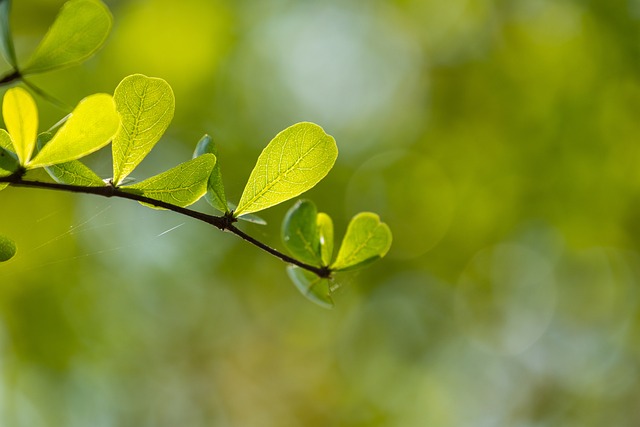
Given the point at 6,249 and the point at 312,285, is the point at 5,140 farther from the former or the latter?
the point at 312,285

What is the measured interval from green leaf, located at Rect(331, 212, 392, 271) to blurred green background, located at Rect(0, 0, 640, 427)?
2504mm

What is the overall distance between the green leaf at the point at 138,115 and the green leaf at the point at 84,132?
78mm

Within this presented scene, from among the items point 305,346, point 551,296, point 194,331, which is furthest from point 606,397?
point 194,331

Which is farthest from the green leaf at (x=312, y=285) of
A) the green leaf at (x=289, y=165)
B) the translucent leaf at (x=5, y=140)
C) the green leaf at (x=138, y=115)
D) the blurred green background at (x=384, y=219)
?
the blurred green background at (x=384, y=219)

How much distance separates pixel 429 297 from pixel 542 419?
4.13 ft

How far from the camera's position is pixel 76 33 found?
0.52m

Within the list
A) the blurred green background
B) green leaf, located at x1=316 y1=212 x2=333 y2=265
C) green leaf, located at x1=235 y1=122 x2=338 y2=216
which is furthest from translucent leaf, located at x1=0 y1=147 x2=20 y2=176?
the blurred green background

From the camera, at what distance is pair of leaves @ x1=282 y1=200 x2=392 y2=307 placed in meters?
0.72

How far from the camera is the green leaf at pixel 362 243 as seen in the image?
733 millimetres

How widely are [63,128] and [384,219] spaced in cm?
378

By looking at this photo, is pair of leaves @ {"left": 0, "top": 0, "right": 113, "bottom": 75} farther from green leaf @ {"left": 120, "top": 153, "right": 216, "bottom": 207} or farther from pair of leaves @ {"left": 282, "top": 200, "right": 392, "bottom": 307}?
pair of leaves @ {"left": 282, "top": 200, "right": 392, "bottom": 307}

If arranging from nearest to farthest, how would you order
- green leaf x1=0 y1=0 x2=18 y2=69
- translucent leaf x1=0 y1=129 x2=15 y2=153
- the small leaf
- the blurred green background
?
green leaf x1=0 y1=0 x2=18 y2=69 < translucent leaf x1=0 y1=129 x2=15 y2=153 < the small leaf < the blurred green background

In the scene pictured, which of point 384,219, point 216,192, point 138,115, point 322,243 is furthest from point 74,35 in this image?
point 384,219

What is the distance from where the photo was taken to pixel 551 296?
4.66 metres
